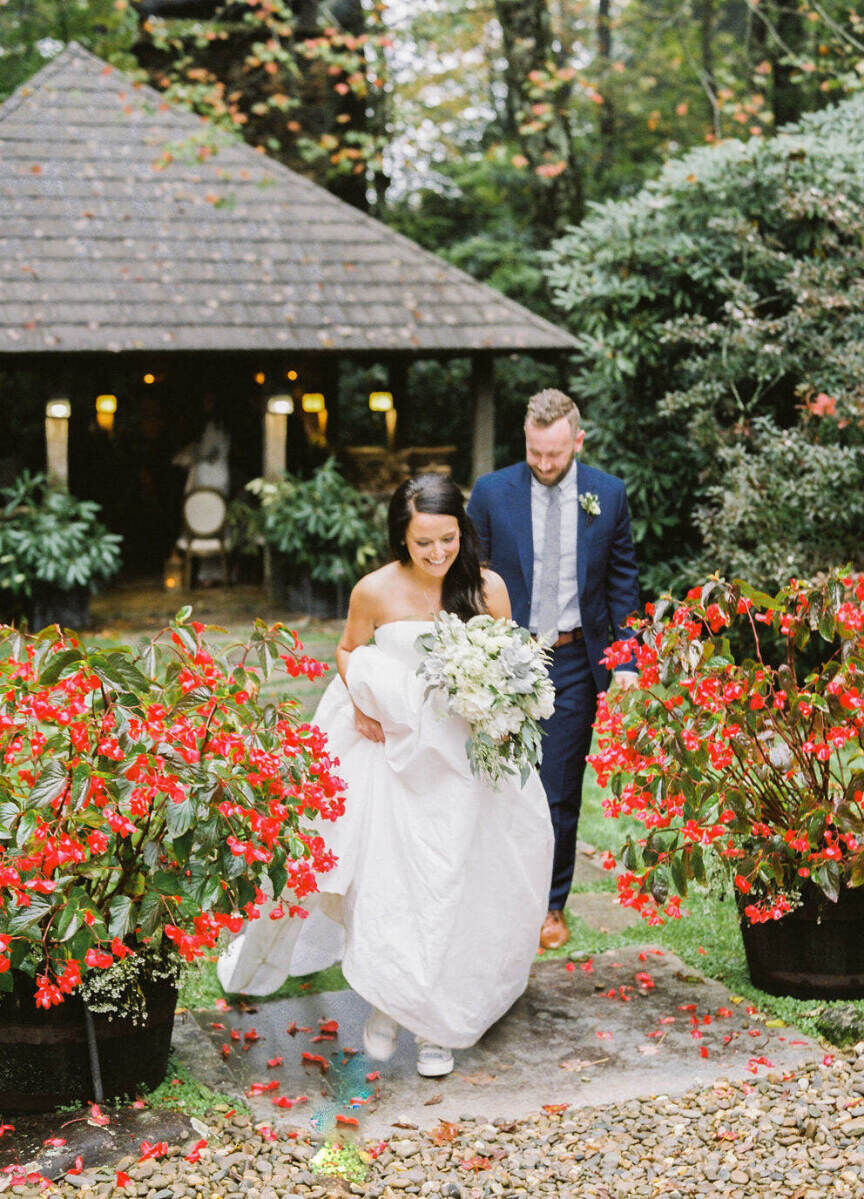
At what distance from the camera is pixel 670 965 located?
16.4 feet

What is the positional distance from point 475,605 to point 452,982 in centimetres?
122

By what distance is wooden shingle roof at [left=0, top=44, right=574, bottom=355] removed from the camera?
11766 mm

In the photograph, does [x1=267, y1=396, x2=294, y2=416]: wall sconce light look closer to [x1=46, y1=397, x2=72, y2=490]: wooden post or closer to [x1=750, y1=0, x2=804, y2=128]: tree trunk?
[x1=46, y1=397, x2=72, y2=490]: wooden post

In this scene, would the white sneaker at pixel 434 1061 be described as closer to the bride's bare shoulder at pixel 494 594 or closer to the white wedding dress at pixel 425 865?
the white wedding dress at pixel 425 865

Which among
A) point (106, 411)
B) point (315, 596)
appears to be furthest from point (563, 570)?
point (106, 411)

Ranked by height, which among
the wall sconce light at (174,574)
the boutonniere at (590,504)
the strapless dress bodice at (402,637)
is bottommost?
the wall sconce light at (174,574)

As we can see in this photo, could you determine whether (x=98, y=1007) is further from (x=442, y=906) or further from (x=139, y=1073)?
(x=442, y=906)

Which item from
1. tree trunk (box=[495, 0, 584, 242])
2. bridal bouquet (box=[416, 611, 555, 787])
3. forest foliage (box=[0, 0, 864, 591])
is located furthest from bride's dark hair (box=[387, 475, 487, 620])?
tree trunk (box=[495, 0, 584, 242])

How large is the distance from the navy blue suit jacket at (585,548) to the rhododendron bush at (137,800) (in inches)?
59.1

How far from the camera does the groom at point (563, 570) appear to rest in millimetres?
5090

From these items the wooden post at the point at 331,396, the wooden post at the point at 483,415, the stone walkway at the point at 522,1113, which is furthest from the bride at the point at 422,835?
the wooden post at the point at 331,396

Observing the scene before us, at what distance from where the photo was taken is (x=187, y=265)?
12.3 metres

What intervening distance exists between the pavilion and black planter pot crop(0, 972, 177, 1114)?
8.52 metres

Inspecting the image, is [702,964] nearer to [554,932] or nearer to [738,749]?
[554,932]
